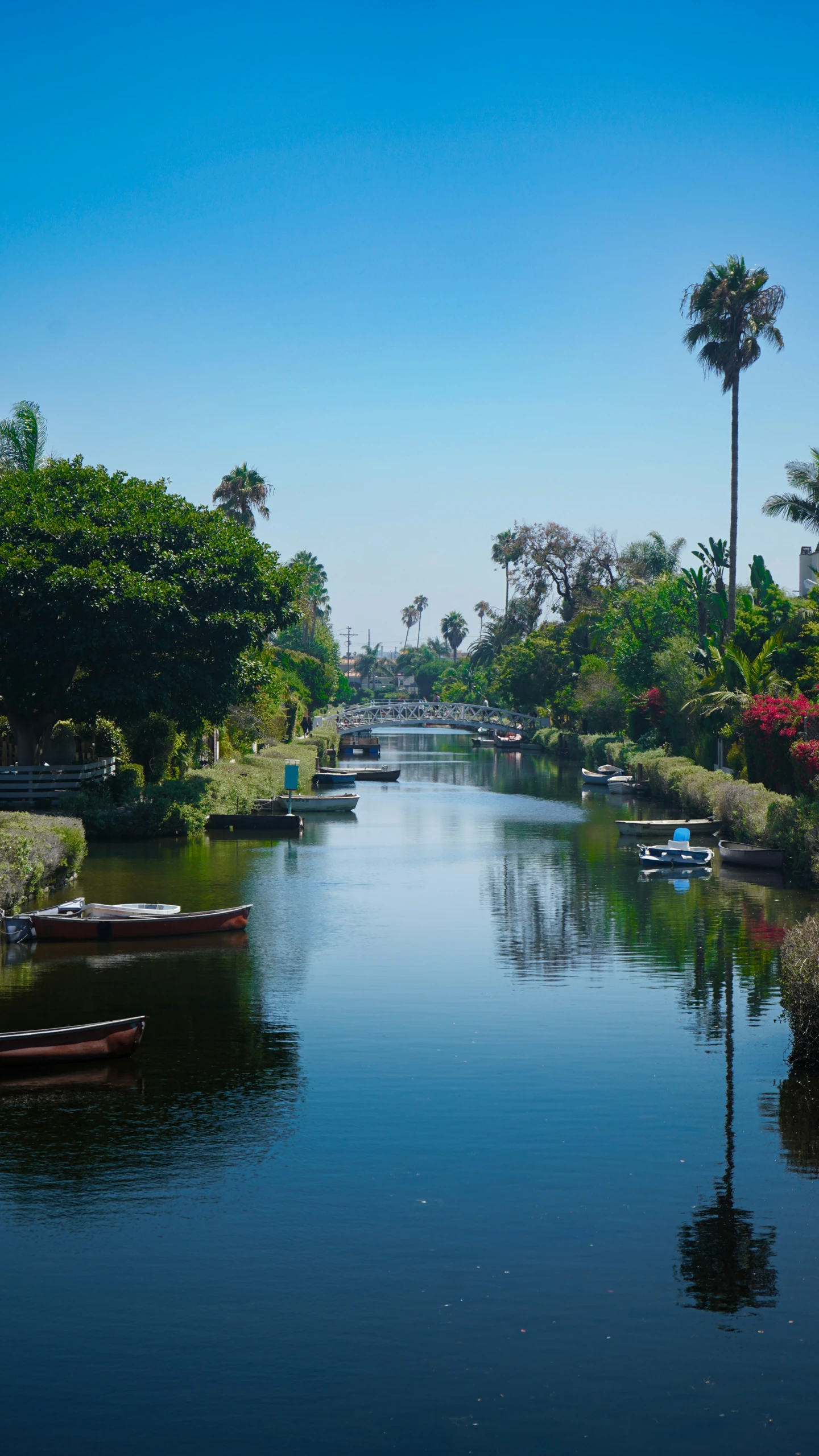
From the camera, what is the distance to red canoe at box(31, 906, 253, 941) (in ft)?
95.2

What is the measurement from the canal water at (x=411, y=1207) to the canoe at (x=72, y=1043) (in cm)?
41

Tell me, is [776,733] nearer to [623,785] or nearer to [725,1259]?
[623,785]

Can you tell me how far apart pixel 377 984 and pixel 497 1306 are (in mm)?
14083

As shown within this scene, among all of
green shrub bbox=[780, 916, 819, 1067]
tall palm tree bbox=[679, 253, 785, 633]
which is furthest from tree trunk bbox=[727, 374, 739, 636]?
green shrub bbox=[780, 916, 819, 1067]

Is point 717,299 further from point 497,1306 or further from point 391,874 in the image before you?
point 497,1306

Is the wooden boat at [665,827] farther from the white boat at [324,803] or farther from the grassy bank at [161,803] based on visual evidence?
the grassy bank at [161,803]

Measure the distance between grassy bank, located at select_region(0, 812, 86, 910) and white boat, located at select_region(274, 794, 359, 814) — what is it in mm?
23578

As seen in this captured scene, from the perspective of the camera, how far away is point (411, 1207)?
14570mm

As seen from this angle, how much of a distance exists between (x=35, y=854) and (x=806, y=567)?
57019mm

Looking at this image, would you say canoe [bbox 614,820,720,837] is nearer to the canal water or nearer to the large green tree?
the large green tree

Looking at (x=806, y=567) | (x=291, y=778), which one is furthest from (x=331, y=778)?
(x=806, y=567)

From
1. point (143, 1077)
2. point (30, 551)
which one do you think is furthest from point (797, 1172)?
point (30, 551)

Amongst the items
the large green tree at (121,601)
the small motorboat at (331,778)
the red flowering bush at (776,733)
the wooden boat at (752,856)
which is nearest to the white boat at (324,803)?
the large green tree at (121,601)

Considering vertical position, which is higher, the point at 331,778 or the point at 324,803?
the point at 331,778
